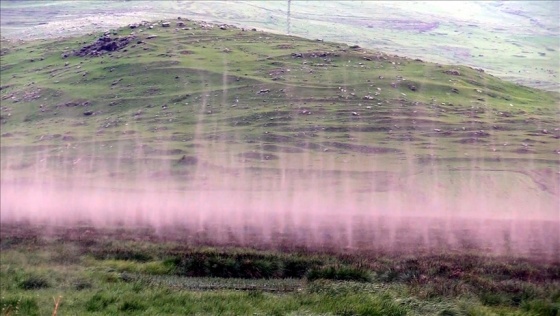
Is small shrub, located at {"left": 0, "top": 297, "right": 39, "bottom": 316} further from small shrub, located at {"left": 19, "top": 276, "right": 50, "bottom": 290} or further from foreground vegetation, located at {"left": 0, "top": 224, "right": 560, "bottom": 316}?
small shrub, located at {"left": 19, "top": 276, "right": 50, "bottom": 290}

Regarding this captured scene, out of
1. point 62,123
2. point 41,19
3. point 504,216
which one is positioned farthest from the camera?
point 41,19

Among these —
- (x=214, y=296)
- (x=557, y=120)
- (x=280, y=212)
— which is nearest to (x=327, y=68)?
(x=280, y=212)

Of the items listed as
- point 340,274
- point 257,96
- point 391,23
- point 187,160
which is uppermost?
point 391,23

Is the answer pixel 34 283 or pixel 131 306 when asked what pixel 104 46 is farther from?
pixel 131 306

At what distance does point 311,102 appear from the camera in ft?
48.7

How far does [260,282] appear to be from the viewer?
10.3 meters

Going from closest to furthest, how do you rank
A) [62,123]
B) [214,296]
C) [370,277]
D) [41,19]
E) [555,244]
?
[214,296] < [370,277] < [555,244] < [62,123] < [41,19]

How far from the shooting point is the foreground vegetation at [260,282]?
8.80 metres

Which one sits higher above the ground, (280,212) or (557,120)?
(557,120)

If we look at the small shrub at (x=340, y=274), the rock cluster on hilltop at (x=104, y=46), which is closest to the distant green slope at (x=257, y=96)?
the rock cluster on hilltop at (x=104, y=46)

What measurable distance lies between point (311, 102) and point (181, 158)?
3.33m

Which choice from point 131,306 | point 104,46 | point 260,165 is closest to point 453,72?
point 260,165

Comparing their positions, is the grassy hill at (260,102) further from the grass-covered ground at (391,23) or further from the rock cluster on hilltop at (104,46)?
the grass-covered ground at (391,23)

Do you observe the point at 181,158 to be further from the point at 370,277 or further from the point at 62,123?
the point at 370,277
